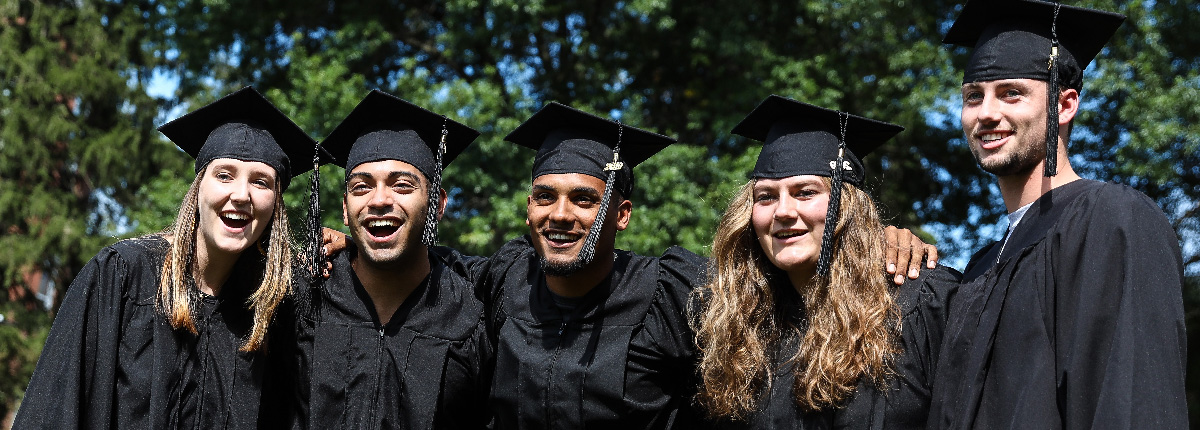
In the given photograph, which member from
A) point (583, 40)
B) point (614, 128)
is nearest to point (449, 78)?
point (583, 40)

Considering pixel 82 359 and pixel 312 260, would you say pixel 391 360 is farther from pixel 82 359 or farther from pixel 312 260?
pixel 82 359

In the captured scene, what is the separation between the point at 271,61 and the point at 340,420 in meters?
12.0

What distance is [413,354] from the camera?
478 centimetres

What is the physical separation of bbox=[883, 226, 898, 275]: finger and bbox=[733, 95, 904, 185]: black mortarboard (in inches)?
9.3

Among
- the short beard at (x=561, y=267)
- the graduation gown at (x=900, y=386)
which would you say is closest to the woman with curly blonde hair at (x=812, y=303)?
the graduation gown at (x=900, y=386)

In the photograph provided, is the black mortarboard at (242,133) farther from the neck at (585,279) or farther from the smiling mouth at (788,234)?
the smiling mouth at (788,234)

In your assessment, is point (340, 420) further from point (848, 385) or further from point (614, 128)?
point (848, 385)

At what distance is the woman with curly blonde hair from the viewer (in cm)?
400

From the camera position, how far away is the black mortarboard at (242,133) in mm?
4676

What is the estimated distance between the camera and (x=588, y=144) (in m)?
4.86

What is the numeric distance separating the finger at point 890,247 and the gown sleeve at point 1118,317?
0.65 meters

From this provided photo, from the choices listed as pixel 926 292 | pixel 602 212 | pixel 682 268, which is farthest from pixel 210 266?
pixel 926 292

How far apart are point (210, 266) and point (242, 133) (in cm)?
61

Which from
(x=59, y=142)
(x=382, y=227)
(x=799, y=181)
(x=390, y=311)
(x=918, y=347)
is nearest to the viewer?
(x=918, y=347)
